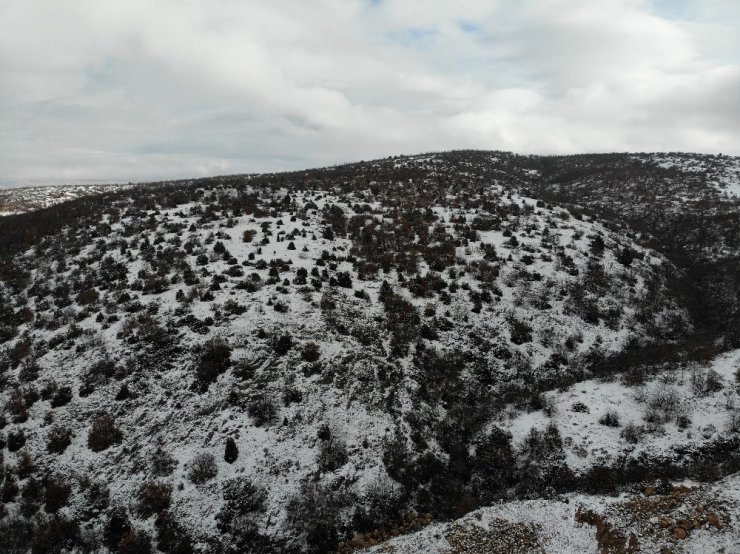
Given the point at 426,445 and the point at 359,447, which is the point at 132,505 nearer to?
the point at 359,447

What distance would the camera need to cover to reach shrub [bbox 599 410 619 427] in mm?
12886

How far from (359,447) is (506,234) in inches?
685

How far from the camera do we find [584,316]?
1900cm

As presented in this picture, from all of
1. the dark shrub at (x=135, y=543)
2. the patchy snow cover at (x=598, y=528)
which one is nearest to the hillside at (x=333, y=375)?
the dark shrub at (x=135, y=543)

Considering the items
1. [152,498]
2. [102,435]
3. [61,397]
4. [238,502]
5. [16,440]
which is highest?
[61,397]

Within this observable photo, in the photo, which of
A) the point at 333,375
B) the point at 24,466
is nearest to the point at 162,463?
the point at 24,466

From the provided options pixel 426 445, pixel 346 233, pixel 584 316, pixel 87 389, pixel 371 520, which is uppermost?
pixel 346 233

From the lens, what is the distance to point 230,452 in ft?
38.4

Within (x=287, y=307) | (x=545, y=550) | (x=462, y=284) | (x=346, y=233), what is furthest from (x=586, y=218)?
(x=545, y=550)

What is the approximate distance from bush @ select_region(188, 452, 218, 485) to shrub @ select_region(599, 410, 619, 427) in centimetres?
1172

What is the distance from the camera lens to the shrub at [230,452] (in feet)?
38.2

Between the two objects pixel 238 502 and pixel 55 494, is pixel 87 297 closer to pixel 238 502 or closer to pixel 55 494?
pixel 55 494

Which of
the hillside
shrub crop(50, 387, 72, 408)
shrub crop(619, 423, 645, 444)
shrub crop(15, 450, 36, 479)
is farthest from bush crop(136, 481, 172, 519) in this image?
shrub crop(619, 423, 645, 444)

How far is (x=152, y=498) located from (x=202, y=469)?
4.28 feet
